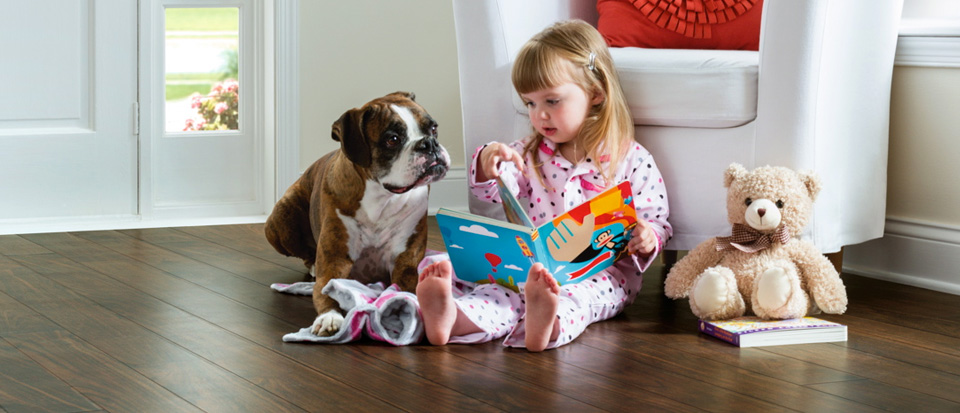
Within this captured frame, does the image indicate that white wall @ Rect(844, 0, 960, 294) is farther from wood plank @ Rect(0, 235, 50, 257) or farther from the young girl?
wood plank @ Rect(0, 235, 50, 257)

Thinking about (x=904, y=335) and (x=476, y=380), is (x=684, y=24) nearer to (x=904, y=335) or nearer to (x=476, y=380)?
(x=904, y=335)

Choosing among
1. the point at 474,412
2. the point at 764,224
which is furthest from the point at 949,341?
the point at 474,412

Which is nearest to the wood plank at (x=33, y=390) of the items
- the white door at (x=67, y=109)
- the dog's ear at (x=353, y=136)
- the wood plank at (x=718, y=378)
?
the dog's ear at (x=353, y=136)

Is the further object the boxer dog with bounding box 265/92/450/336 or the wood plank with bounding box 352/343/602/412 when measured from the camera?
the boxer dog with bounding box 265/92/450/336

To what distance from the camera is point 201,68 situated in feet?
8.99

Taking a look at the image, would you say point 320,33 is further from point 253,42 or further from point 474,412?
point 474,412

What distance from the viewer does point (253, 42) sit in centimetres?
279

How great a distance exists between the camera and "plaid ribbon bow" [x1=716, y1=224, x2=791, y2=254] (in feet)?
5.48

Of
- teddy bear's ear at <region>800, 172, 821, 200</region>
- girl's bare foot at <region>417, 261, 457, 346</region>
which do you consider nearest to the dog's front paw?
girl's bare foot at <region>417, 261, 457, 346</region>

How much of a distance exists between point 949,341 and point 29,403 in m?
1.31

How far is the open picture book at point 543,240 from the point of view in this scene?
1.53 meters

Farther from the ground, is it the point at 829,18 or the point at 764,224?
the point at 829,18

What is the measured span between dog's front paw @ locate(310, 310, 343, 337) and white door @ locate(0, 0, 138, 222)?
132 cm

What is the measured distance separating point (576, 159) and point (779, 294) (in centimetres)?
42
